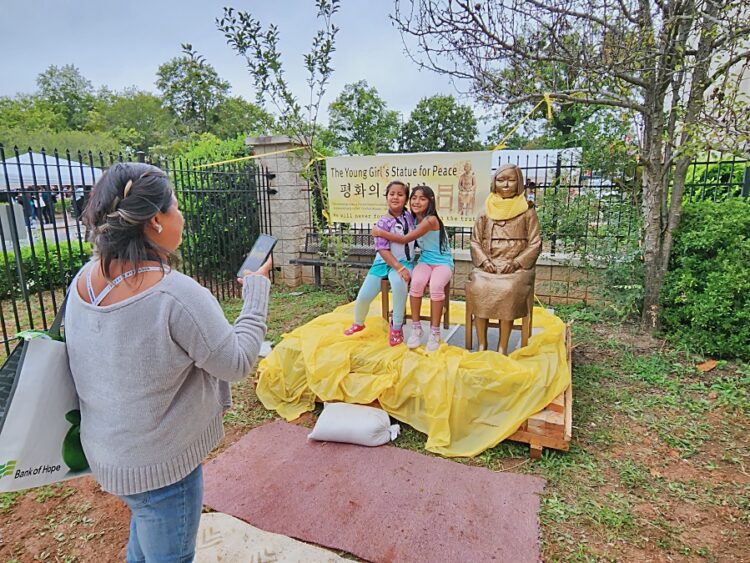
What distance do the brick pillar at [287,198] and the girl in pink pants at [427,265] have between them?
3599mm

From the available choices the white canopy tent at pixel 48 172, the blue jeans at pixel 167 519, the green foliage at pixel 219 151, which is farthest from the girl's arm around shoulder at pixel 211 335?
the green foliage at pixel 219 151

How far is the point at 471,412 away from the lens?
9.80 ft

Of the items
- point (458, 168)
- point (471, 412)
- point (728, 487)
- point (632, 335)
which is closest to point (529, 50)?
point (458, 168)

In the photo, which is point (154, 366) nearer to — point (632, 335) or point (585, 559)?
point (585, 559)

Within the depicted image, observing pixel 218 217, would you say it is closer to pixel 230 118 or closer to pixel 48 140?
pixel 230 118

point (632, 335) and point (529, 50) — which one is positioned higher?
point (529, 50)

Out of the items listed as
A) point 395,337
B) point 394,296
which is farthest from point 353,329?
point 394,296

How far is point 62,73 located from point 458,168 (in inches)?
1989

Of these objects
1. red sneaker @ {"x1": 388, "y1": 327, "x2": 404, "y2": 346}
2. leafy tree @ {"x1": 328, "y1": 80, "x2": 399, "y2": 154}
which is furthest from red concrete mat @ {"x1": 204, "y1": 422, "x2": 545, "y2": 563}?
leafy tree @ {"x1": 328, "y1": 80, "x2": 399, "y2": 154}

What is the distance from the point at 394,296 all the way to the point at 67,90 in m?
51.0

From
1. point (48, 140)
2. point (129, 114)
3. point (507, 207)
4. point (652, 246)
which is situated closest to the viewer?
point (507, 207)

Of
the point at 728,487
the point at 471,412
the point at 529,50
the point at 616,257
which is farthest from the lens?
the point at 616,257

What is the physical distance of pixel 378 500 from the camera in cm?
247

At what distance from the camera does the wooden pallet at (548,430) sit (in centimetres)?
276
